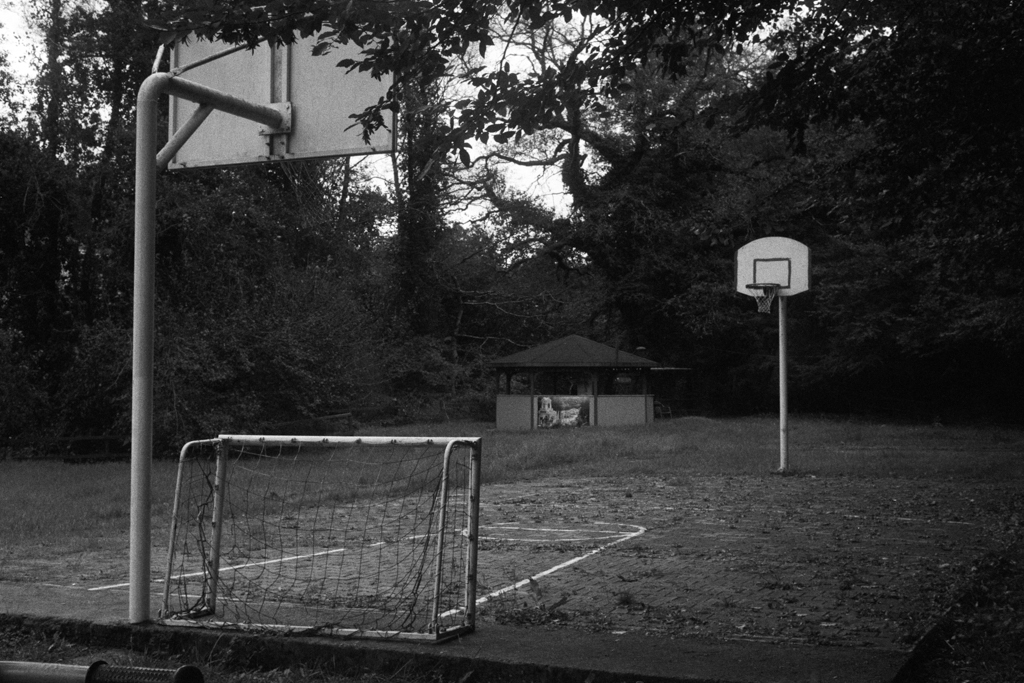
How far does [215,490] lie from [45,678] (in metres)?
3.30

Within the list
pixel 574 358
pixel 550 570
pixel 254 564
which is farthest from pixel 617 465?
pixel 574 358

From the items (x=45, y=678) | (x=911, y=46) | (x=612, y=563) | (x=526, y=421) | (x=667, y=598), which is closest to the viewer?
(x=45, y=678)

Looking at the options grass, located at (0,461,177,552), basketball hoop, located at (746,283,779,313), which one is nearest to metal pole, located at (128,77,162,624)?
grass, located at (0,461,177,552)

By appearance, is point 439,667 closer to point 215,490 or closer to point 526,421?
point 215,490

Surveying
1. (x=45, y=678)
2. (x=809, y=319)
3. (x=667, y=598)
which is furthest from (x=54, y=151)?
(x=809, y=319)

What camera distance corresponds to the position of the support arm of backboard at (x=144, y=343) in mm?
6090

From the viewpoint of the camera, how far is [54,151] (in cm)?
2597

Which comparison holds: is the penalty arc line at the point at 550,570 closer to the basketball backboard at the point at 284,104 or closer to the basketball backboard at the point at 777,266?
the basketball backboard at the point at 284,104

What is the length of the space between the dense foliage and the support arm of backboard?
42.9 inches

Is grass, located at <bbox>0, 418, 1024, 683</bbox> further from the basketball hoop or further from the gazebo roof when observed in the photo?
the basketball hoop

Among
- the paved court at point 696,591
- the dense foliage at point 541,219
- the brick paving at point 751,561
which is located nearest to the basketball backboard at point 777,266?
the dense foliage at point 541,219

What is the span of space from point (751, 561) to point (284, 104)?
16.8ft

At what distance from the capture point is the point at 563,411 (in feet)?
123

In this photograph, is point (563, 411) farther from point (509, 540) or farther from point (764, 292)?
point (509, 540)
